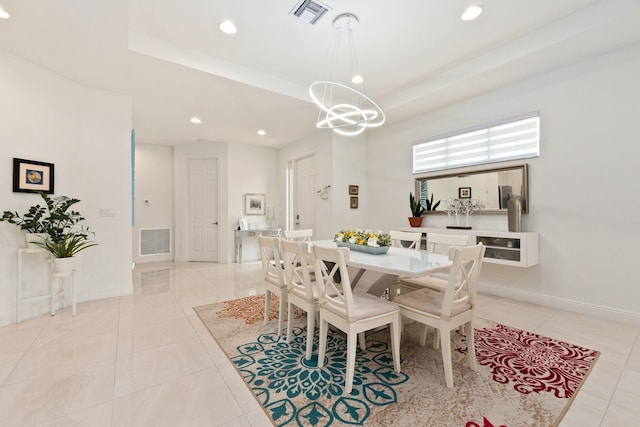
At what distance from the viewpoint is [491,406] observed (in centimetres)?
157

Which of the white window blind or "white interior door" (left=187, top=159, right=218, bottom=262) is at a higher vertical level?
the white window blind

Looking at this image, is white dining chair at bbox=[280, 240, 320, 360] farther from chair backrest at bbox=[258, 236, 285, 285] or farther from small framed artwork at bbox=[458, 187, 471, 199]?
small framed artwork at bbox=[458, 187, 471, 199]

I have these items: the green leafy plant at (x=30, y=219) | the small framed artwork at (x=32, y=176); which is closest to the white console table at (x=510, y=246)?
the green leafy plant at (x=30, y=219)

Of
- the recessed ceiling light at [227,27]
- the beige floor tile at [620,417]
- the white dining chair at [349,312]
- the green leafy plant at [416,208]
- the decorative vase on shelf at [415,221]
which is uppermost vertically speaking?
the recessed ceiling light at [227,27]

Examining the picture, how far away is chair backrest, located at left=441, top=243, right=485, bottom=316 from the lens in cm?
166

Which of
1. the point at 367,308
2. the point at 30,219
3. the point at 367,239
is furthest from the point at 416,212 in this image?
the point at 30,219

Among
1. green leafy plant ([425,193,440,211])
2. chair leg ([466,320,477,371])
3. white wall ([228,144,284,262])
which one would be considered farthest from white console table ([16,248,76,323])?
green leafy plant ([425,193,440,211])

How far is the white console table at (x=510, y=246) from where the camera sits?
3078 mm

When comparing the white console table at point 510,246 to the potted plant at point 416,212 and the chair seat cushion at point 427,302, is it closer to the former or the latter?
the potted plant at point 416,212

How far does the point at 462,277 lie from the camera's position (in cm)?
191

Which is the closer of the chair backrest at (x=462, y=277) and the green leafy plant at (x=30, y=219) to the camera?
the chair backrest at (x=462, y=277)

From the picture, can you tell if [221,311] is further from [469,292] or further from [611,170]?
[611,170]

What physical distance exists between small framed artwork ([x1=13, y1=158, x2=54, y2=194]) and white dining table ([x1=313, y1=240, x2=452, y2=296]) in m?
3.43

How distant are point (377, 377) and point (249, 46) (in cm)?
332
